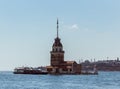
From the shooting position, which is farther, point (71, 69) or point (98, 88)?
point (71, 69)

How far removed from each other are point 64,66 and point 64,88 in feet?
346

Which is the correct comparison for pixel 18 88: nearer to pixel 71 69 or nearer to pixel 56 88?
pixel 56 88

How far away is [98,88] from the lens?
95.9 m

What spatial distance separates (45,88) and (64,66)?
341 feet

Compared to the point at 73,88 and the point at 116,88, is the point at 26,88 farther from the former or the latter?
the point at 116,88

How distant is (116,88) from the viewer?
9594 centimetres

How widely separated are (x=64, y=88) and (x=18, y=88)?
8018 millimetres

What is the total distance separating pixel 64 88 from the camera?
94125 millimetres

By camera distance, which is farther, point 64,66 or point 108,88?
point 64,66

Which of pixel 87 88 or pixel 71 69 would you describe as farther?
pixel 71 69

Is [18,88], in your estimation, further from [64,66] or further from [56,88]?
[64,66]

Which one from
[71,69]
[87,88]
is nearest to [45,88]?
[87,88]

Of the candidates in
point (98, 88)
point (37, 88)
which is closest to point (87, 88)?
point (98, 88)

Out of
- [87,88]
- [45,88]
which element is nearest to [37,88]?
[45,88]
